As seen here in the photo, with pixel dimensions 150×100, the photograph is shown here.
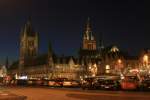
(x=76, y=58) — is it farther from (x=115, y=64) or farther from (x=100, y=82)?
(x=100, y=82)

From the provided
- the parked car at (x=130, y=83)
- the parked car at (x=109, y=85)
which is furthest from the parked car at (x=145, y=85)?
the parked car at (x=109, y=85)

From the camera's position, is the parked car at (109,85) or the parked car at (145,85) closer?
the parked car at (145,85)

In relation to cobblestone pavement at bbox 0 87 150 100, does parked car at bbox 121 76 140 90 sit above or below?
above

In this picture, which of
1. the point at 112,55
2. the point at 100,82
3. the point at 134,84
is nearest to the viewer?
the point at 134,84

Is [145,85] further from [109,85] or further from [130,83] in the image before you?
[109,85]

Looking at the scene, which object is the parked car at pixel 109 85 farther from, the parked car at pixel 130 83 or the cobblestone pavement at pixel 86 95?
the cobblestone pavement at pixel 86 95

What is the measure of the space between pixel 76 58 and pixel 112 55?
3698 centimetres

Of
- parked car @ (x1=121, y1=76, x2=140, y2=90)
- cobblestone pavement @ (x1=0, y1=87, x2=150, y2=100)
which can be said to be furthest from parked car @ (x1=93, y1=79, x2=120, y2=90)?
cobblestone pavement @ (x1=0, y1=87, x2=150, y2=100)

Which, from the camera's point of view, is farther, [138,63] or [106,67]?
[106,67]

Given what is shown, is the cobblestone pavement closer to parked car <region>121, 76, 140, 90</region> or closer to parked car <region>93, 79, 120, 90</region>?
parked car <region>121, 76, 140, 90</region>

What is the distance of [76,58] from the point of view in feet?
627

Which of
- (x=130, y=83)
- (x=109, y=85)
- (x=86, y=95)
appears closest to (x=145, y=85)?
(x=130, y=83)

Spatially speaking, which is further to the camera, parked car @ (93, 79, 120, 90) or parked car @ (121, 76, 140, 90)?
parked car @ (93, 79, 120, 90)

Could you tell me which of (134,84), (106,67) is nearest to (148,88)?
(134,84)
